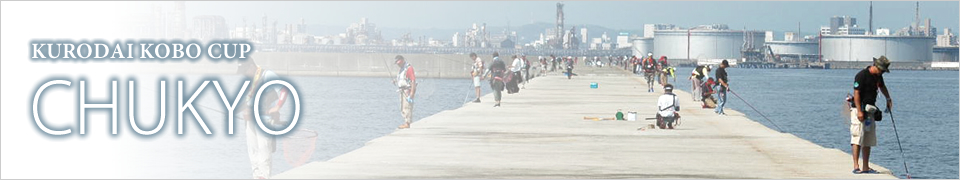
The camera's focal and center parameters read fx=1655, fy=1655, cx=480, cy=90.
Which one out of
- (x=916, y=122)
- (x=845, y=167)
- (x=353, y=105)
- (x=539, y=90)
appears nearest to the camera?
(x=845, y=167)

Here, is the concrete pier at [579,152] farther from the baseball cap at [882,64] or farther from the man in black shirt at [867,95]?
the baseball cap at [882,64]

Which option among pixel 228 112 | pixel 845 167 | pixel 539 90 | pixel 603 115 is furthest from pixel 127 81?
pixel 539 90

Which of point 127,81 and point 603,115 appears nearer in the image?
point 127,81

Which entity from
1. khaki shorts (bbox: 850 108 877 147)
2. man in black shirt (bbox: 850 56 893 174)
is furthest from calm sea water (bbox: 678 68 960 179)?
man in black shirt (bbox: 850 56 893 174)

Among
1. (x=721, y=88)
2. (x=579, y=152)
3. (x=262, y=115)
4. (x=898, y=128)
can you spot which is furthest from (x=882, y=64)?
(x=898, y=128)

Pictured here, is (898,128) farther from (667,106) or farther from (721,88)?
(667,106)

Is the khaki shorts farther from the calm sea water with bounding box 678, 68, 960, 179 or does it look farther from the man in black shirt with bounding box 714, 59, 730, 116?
the man in black shirt with bounding box 714, 59, 730, 116

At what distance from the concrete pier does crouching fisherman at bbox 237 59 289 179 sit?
2.21 feet

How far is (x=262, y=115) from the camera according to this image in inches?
703

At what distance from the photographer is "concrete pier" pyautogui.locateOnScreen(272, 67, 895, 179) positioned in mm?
20391

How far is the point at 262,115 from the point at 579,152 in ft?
24.3

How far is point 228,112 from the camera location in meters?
19.2

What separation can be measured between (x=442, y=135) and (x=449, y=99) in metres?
54.4

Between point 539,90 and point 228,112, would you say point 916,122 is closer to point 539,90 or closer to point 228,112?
point 539,90
